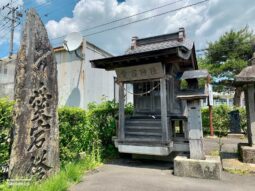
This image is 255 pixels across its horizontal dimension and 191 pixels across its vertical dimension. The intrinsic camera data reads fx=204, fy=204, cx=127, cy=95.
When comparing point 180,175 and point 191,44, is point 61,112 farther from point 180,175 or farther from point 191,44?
point 191,44

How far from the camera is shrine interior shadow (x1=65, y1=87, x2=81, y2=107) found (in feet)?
37.2

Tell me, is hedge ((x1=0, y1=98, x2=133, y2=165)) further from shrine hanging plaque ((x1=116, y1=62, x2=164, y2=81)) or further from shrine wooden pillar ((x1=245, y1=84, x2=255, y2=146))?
shrine wooden pillar ((x1=245, y1=84, x2=255, y2=146))

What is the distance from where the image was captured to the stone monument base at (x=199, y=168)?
221 inches

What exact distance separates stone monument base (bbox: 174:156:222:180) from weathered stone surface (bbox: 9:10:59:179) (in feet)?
11.4

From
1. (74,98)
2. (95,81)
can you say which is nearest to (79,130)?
(74,98)

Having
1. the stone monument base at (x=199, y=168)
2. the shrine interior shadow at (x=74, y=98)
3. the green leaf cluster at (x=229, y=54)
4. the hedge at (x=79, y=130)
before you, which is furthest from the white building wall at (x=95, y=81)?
the green leaf cluster at (x=229, y=54)

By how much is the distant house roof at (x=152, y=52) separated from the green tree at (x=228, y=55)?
1462 centimetres

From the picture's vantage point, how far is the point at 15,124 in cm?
469

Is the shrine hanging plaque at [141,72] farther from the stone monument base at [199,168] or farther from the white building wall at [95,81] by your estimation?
the white building wall at [95,81]

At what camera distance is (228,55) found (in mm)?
23594

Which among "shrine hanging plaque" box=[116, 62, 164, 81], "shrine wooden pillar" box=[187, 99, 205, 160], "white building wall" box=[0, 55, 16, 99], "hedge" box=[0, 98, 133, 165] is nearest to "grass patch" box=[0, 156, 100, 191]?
"hedge" box=[0, 98, 133, 165]

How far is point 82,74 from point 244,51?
65.0 feet

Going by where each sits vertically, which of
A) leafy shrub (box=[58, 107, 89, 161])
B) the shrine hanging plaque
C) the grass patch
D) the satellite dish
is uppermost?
the satellite dish

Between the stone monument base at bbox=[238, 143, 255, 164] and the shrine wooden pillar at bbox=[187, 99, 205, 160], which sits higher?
the shrine wooden pillar at bbox=[187, 99, 205, 160]
